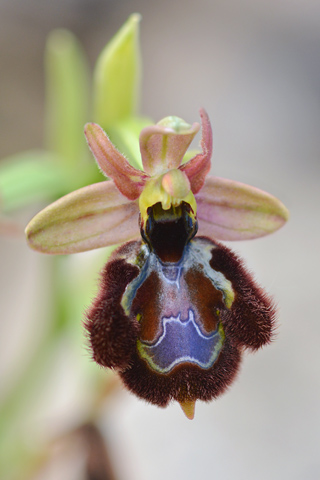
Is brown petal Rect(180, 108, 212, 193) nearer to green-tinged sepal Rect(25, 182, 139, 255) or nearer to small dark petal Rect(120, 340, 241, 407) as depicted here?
green-tinged sepal Rect(25, 182, 139, 255)

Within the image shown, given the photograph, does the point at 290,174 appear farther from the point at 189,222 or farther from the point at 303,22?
the point at 189,222

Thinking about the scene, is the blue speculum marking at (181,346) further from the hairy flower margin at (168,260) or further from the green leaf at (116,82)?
the green leaf at (116,82)

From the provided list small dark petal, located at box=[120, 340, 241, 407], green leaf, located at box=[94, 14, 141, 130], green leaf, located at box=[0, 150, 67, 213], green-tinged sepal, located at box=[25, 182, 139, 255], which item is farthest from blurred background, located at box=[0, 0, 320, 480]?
small dark petal, located at box=[120, 340, 241, 407]

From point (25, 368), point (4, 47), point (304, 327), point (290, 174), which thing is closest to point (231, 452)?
point (304, 327)

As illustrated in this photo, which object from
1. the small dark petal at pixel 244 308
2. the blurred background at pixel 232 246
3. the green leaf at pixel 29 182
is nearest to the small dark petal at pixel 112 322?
the small dark petal at pixel 244 308

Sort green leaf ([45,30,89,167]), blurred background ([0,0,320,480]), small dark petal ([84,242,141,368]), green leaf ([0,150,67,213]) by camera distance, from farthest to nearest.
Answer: blurred background ([0,0,320,480]) < green leaf ([45,30,89,167]) < green leaf ([0,150,67,213]) < small dark petal ([84,242,141,368])

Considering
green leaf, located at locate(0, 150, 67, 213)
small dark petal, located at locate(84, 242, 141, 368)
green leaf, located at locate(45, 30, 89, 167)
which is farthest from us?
green leaf, located at locate(45, 30, 89, 167)

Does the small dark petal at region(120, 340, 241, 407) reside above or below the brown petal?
below
